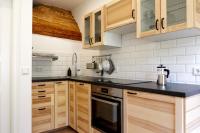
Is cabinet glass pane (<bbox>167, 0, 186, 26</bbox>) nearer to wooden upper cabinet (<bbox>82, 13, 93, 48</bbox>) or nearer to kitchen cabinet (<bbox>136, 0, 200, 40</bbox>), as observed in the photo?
kitchen cabinet (<bbox>136, 0, 200, 40</bbox>)

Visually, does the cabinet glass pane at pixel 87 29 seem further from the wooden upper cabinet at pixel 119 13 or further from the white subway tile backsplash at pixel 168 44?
the white subway tile backsplash at pixel 168 44

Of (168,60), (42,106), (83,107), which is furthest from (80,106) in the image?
(168,60)

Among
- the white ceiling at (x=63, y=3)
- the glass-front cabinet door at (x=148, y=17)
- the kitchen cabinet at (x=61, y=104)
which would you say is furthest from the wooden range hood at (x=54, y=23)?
the glass-front cabinet door at (x=148, y=17)

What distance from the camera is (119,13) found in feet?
7.62

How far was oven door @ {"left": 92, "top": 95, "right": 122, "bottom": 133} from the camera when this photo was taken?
6.44 feet

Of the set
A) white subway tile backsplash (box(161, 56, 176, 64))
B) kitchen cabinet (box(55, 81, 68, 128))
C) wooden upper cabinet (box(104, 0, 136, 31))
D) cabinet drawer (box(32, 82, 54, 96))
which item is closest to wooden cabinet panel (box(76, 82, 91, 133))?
kitchen cabinet (box(55, 81, 68, 128))

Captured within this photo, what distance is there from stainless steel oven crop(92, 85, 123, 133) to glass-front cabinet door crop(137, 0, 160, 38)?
0.75 m

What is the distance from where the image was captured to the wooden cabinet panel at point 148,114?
4.77ft

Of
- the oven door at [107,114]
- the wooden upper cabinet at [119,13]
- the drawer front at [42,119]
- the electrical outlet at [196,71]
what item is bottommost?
the drawer front at [42,119]

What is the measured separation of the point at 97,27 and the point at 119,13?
0.58 metres

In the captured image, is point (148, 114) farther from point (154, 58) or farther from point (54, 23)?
point (54, 23)

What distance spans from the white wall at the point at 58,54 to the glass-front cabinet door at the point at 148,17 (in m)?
1.41

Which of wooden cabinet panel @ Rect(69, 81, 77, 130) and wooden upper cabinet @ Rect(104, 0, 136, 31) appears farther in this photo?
wooden cabinet panel @ Rect(69, 81, 77, 130)

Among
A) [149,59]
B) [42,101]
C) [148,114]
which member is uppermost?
[149,59]
